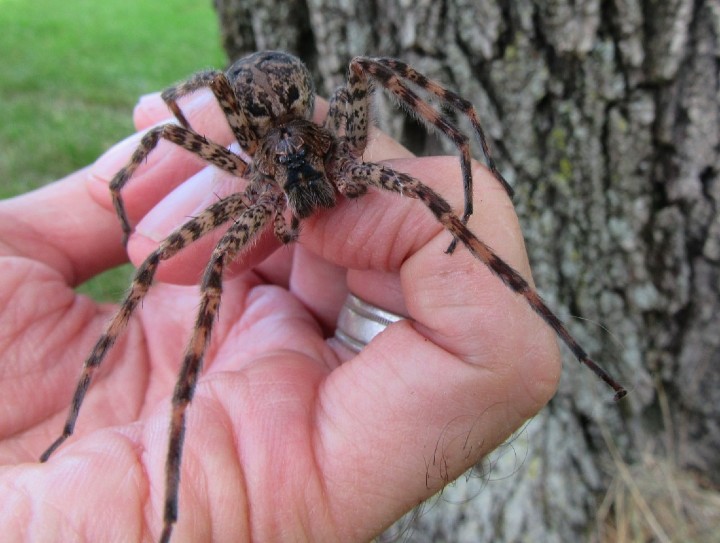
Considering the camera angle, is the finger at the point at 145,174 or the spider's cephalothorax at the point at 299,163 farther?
the finger at the point at 145,174

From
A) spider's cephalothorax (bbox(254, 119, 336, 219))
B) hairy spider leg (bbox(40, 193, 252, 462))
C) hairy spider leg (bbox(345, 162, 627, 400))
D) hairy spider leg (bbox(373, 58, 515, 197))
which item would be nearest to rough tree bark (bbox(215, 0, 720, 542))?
hairy spider leg (bbox(373, 58, 515, 197))

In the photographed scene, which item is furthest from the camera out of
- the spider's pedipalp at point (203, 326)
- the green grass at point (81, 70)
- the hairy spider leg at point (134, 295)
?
the green grass at point (81, 70)

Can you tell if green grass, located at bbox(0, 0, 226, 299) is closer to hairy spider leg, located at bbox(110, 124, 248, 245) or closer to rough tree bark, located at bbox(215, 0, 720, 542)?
hairy spider leg, located at bbox(110, 124, 248, 245)

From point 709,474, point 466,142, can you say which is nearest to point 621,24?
point 466,142

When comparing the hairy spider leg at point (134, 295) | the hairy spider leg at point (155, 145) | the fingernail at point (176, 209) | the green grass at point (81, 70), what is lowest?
the green grass at point (81, 70)

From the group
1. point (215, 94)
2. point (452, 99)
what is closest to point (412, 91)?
point (452, 99)

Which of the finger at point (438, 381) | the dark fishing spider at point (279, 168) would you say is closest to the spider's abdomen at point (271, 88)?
the dark fishing spider at point (279, 168)

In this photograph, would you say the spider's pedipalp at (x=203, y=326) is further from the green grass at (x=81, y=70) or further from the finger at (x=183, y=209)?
the green grass at (x=81, y=70)

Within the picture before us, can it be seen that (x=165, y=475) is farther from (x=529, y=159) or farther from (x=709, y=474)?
(x=709, y=474)
